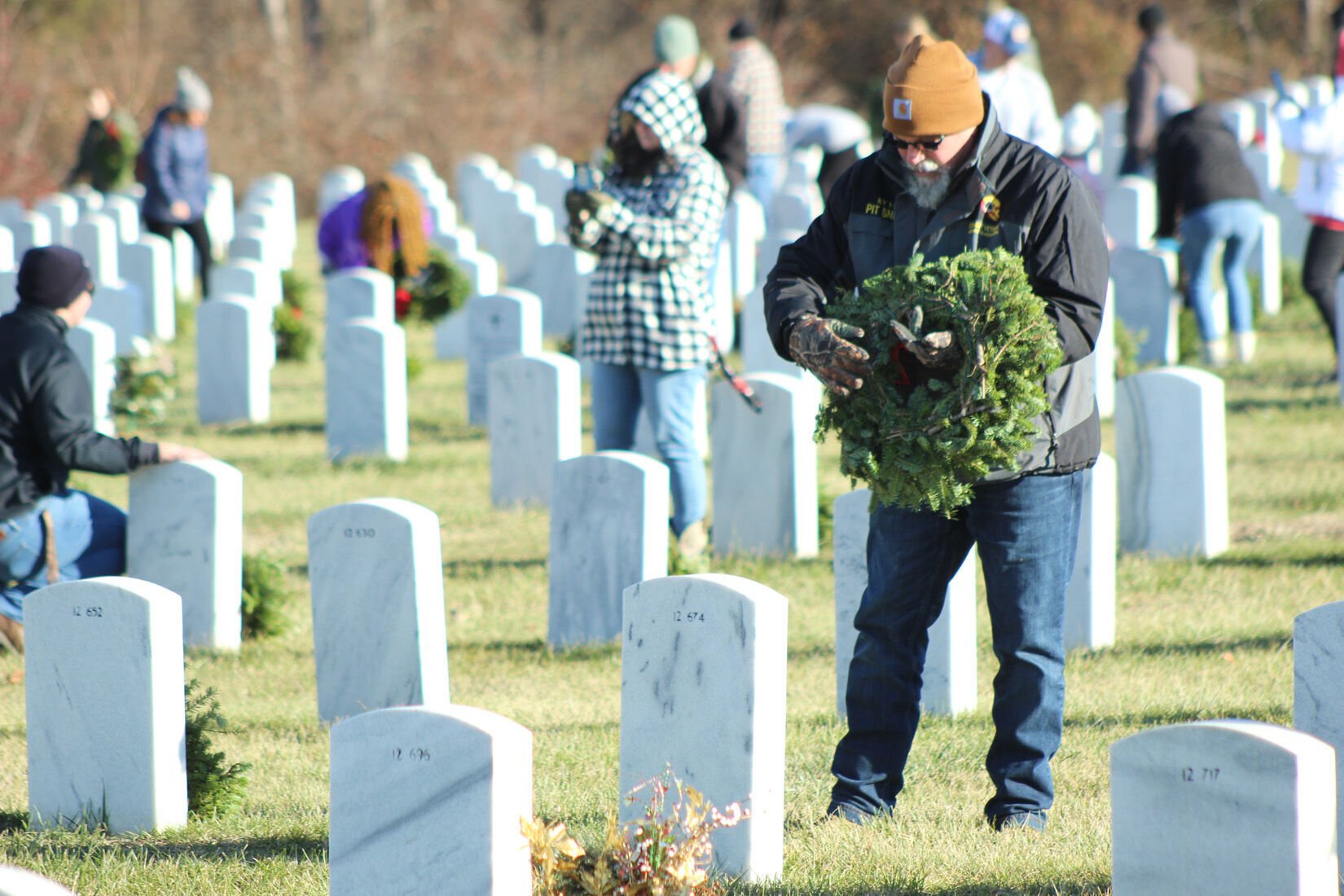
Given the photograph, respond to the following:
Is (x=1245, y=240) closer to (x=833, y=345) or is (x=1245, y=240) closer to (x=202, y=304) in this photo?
(x=202, y=304)

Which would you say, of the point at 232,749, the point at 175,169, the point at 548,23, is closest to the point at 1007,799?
the point at 232,749

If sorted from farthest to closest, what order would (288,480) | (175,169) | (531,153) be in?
1. (531,153)
2. (175,169)
3. (288,480)

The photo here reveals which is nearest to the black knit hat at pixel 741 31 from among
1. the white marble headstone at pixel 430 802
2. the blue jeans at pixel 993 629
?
the blue jeans at pixel 993 629

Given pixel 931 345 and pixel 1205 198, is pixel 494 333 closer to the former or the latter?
pixel 1205 198

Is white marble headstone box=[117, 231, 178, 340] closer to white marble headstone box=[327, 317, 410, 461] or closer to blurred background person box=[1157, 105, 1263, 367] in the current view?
white marble headstone box=[327, 317, 410, 461]

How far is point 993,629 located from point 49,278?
389 cm

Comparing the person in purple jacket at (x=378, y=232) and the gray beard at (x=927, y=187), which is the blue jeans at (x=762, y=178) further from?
the gray beard at (x=927, y=187)

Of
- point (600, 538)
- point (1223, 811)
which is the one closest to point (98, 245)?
point (600, 538)

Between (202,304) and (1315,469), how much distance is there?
21.9ft

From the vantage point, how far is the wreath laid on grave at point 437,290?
12.3 meters

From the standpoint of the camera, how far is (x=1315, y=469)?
8336 millimetres

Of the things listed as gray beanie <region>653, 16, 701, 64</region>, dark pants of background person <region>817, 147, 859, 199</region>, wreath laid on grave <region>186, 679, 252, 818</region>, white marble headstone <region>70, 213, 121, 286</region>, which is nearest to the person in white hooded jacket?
dark pants of background person <region>817, 147, 859, 199</region>

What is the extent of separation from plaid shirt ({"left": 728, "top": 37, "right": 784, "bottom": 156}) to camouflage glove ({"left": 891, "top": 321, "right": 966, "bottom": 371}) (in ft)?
32.1

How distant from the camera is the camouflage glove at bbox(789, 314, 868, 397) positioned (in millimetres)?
3867
